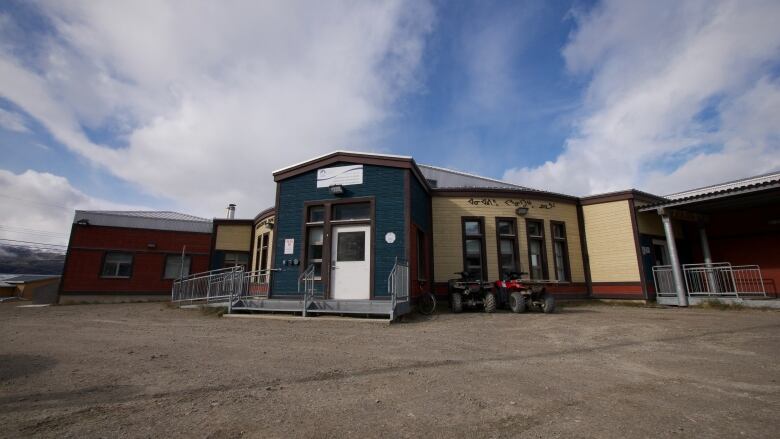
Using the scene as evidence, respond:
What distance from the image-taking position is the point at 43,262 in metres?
77.8

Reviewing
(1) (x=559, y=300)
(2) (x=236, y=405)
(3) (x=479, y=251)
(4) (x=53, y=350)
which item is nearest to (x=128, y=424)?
(2) (x=236, y=405)

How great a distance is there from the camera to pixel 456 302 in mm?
9367

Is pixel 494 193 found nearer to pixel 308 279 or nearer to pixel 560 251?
pixel 560 251

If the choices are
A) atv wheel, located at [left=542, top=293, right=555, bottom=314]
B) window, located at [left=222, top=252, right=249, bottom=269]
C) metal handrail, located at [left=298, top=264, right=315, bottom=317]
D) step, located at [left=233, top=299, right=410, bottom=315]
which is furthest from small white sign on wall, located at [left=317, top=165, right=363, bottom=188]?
window, located at [left=222, top=252, right=249, bottom=269]

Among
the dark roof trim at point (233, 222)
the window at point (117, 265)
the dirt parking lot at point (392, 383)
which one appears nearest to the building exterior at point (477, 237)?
the dark roof trim at point (233, 222)

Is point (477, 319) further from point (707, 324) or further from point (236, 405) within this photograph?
point (236, 405)

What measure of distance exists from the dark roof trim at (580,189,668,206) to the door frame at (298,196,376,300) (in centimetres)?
915

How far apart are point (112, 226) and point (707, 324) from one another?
943 inches

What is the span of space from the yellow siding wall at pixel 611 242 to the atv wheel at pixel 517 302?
18.9ft

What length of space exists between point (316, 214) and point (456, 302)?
15.3 ft

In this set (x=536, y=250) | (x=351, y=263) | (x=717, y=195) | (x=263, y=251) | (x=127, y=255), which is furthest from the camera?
(x=127, y=255)

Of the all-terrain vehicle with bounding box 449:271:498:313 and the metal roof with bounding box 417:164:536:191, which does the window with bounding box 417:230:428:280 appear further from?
the metal roof with bounding box 417:164:536:191

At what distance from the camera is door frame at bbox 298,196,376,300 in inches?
359

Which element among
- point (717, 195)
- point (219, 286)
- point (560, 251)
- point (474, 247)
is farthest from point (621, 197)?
point (219, 286)
